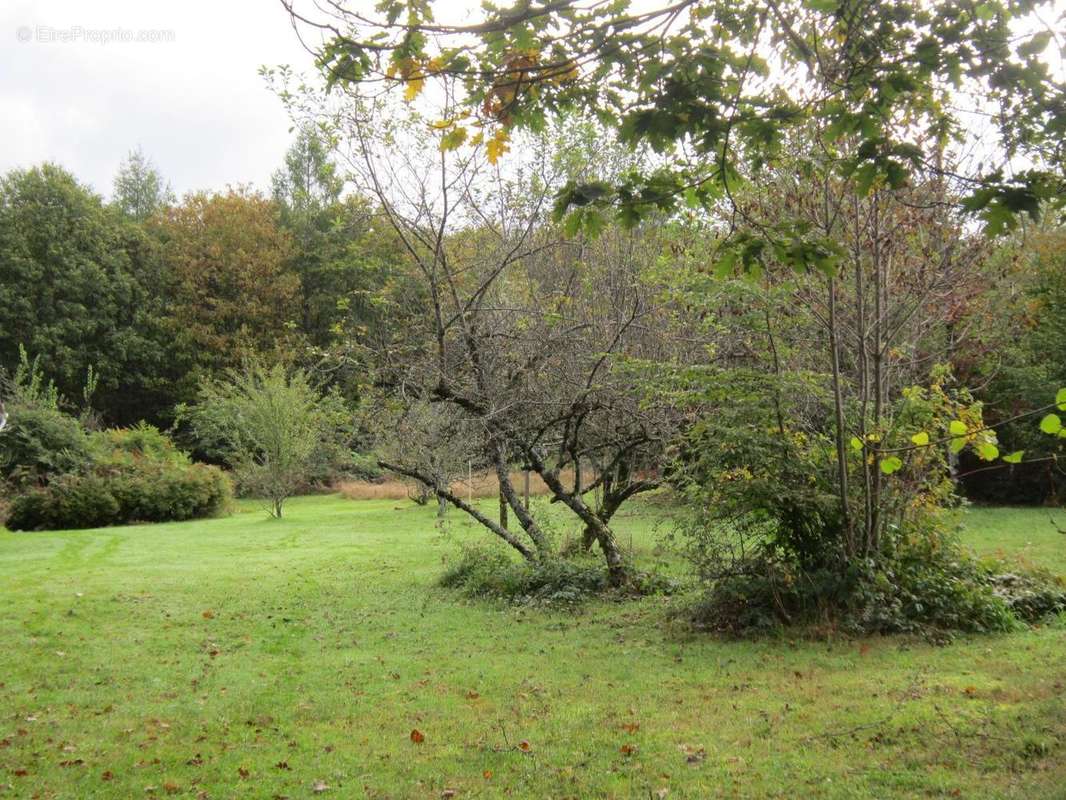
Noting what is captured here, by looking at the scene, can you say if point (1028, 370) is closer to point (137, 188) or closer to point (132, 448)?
point (132, 448)

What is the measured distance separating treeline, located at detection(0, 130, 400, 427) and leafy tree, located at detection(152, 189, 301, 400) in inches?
2.6

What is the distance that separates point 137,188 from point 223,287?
1278 centimetres

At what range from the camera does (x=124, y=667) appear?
734 cm

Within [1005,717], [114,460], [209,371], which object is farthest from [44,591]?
[209,371]

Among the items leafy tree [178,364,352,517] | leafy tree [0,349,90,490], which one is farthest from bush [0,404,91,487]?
leafy tree [178,364,352,517]

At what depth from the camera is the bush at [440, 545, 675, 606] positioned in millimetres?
10078

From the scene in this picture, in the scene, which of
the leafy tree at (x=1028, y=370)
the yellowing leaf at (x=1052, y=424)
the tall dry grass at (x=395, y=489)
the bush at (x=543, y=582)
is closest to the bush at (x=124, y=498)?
the tall dry grass at (x=395, y=489)

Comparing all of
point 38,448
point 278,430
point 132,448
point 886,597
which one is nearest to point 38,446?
point 38,448

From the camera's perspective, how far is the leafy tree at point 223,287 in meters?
37.6

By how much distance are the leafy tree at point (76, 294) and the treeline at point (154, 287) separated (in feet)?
0.19

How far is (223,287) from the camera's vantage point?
128 ft

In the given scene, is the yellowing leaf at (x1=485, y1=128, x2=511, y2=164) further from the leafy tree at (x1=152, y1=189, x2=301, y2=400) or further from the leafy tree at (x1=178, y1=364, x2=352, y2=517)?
the leafy tree at (x1=152, y1=189, x2=301, y2=400)

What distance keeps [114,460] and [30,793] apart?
21.2 meters

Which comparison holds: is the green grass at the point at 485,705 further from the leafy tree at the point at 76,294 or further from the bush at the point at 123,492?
the leafy tree at the point at 76,294
